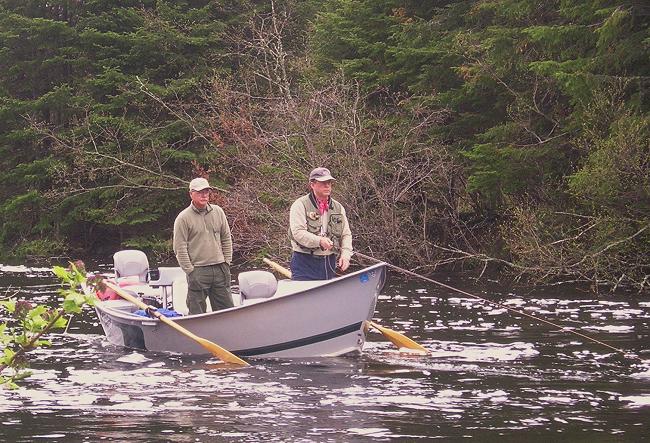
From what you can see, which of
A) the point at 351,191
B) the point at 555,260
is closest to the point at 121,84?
the point at 351,191

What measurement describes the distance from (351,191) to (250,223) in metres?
2.86

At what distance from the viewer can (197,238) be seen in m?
12.4

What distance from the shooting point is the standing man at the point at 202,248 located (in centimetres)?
1238

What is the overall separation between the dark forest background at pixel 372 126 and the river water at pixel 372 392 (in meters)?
Answer: 4.39

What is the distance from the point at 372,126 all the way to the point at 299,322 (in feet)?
41.4

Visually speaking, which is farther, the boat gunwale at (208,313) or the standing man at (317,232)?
the standing man at (317,232)

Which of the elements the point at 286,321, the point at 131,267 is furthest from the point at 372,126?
the point at 286,321

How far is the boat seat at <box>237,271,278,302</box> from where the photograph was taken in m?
12.8

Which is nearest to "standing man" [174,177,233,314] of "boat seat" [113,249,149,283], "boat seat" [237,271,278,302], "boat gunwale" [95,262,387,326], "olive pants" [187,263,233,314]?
"olive pants" [187,263,233,314]

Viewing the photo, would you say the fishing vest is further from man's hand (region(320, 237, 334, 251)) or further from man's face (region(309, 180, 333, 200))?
man's hand (region(320, 237, 334, 251))

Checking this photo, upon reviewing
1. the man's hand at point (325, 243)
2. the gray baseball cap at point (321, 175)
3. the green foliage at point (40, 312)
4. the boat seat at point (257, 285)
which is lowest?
the boat seat at point (257, 285)

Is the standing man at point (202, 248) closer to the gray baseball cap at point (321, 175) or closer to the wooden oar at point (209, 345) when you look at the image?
the wooden oar at point (209, 345)

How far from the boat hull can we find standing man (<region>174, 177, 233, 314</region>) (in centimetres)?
53

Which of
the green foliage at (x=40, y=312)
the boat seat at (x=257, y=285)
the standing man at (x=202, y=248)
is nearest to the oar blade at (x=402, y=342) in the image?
the boat seat at (x=257, y=285)
